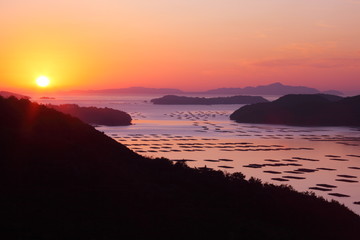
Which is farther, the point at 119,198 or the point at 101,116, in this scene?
the point at 101,116

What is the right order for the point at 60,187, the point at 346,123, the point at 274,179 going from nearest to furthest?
the point at 60,187, the point at 274,179, the point at 346,123

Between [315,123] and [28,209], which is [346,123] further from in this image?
[28,209]

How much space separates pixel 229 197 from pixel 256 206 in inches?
69.3

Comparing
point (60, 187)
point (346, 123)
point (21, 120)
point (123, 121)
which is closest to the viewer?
point (60, 187)

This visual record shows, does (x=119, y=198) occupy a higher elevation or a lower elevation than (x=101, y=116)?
higher

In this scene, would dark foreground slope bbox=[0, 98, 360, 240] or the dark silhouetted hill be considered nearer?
dark foreground slope bbox=[0, 98, 360, 240]

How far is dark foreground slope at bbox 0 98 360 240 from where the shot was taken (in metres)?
21.6

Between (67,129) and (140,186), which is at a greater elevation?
(67,129)

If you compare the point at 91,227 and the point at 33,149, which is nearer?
the point at 91,227

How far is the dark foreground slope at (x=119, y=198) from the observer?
70.8 ft

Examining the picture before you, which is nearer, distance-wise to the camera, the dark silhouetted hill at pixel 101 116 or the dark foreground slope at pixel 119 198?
the dark foreground slope at pixel 119 198

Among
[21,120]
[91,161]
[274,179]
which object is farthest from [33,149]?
[274,179]

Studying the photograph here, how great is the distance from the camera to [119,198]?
82.8 feet

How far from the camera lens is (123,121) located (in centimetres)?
17125
